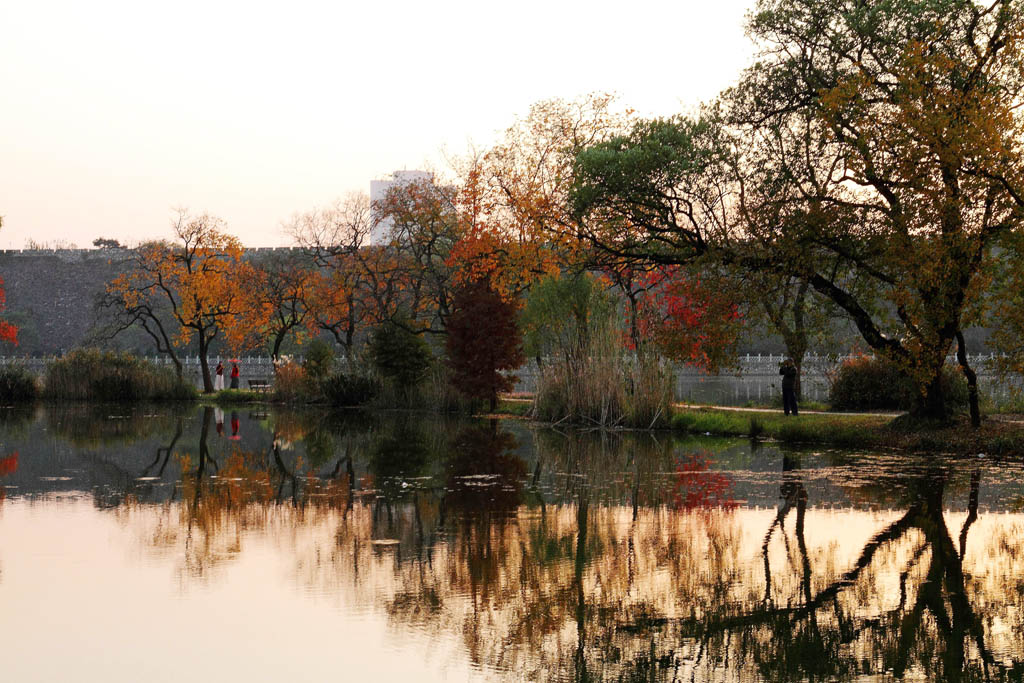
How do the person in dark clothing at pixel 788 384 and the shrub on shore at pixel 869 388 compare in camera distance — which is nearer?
the person in dark clothing at pixel 788 384

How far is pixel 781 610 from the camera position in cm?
757

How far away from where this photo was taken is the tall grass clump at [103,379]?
40.8 m

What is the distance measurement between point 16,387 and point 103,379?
3.05m

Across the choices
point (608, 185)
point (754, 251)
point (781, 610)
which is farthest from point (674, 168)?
point (781, 610)

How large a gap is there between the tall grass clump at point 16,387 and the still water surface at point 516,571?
2546cm

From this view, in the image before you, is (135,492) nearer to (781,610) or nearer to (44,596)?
(44,596)

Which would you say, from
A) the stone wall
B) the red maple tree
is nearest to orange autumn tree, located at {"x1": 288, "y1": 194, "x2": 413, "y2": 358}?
→ the red maple tree

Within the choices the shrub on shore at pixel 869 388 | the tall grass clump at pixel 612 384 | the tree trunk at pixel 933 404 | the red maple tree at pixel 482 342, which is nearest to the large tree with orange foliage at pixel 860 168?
the tree trunk at pixel 933 404

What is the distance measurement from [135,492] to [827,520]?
8533mm

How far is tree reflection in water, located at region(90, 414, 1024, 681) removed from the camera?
21.5 feet

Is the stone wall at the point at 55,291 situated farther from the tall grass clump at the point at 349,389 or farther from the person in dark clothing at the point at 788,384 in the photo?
the person in dark clothing at the point at 788,384

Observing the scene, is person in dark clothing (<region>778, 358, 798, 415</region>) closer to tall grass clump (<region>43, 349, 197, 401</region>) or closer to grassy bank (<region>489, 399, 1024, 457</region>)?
grassy bank (<region>489, 399, 1024, 457</region>)

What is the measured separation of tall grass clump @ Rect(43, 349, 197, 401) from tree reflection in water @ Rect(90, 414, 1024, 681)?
26.1 metres

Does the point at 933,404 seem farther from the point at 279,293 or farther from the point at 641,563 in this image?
the point at 279,293
